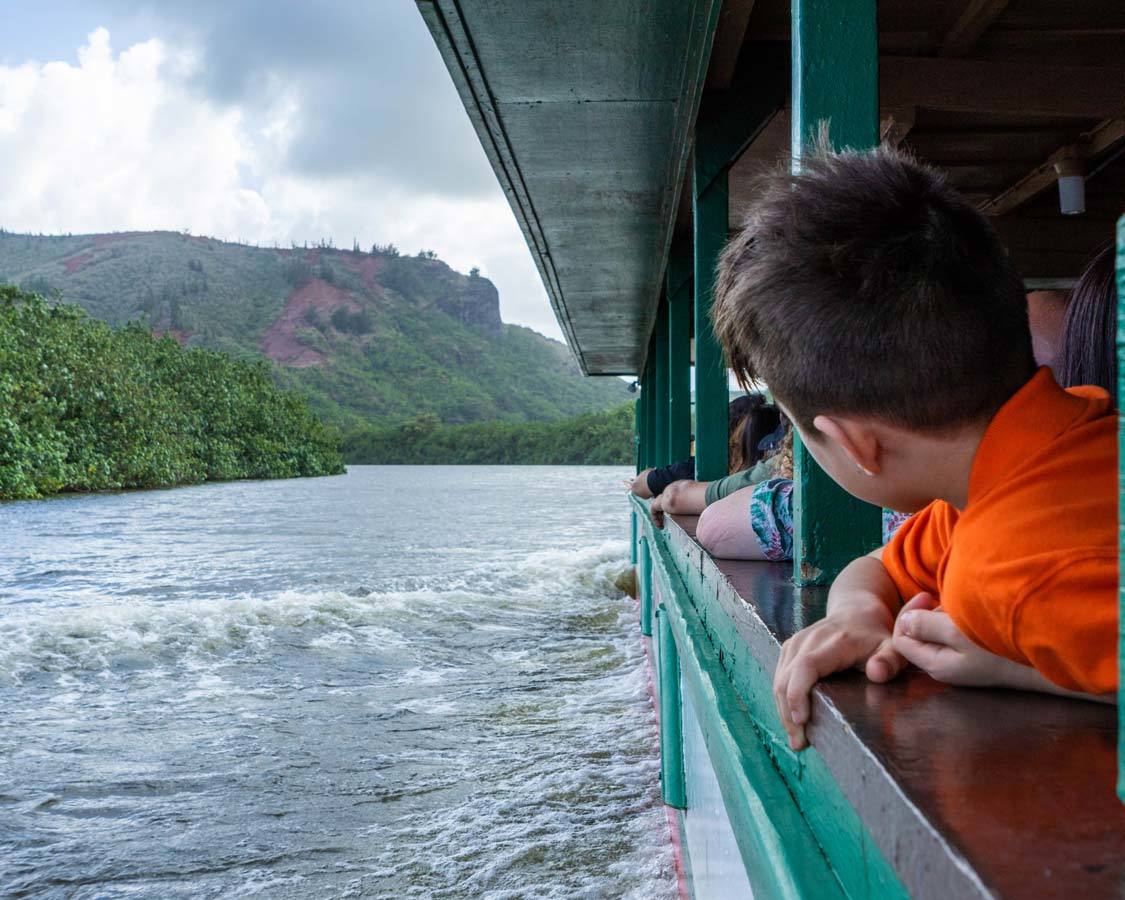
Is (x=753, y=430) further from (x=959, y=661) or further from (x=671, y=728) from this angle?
(x=959, y=661)

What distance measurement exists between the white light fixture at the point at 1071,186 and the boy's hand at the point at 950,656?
3.71 m

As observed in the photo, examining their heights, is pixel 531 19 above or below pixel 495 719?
above

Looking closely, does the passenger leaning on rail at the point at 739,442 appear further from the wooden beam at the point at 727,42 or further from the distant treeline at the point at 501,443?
the distant treeline at the point at 501,443

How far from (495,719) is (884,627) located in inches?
183

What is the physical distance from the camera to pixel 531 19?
2756 mm

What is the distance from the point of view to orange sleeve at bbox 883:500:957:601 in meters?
1.15

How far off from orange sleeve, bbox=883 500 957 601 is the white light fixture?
3430mm

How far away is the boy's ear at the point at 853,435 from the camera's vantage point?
0.96 meters

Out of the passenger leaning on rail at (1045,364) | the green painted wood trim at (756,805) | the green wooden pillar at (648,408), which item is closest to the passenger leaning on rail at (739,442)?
the passenger leaning on rail at (1045,364)

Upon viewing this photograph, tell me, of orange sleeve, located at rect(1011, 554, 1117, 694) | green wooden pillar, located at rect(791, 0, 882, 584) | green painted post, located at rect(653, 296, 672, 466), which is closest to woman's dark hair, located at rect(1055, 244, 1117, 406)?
green wooden pillar, located at rect(791, 0, 882, 584)

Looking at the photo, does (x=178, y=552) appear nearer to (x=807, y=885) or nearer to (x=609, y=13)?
(x=609, y=13)

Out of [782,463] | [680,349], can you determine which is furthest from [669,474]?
[782,463]

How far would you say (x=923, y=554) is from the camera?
3.87ft

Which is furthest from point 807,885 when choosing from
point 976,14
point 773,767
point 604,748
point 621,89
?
point 604,748
